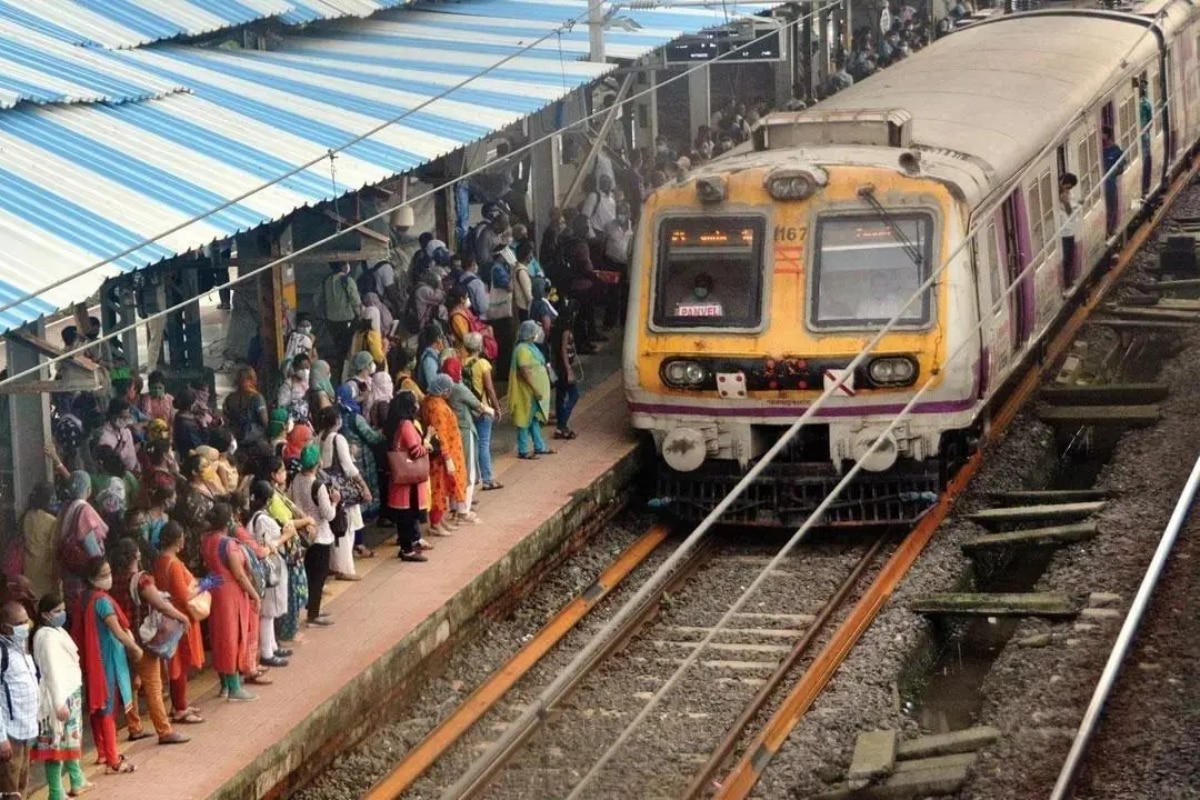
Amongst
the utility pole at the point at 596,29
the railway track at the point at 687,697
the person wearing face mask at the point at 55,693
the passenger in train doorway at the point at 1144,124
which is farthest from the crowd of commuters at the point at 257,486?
the passenger in train doorway at the point at 1144,124

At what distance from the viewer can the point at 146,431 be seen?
12492 millimetres

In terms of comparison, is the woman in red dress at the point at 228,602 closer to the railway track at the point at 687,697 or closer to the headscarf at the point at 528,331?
the railway track at the point at 687,697

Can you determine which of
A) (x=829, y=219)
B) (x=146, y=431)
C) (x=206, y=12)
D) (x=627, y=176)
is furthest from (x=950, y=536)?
(x=627, y=176)

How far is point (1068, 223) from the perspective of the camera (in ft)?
57.5

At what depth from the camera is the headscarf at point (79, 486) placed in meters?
10.8

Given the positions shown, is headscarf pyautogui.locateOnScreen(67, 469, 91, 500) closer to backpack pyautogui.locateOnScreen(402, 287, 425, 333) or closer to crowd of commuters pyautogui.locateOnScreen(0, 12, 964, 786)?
crowd of commuters pyautogui.locateOnScreen(0, 12, 964, 786)

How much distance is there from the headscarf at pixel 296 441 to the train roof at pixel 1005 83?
492 centimetres

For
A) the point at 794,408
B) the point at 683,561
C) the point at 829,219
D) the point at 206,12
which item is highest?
the point at 206,12

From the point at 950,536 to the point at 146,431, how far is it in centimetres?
528

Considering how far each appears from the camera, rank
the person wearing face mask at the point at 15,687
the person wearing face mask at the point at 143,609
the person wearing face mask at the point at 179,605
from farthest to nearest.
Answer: the person wearing face mask at the point at 179,605 → the person wearing face mask at the point at 143,609 → the person wearing face mask at the point at 15,687

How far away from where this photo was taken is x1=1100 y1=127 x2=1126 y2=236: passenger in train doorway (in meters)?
19.1

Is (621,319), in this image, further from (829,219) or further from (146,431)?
(146,431)

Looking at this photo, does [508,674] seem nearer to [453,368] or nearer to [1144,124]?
[453,368]

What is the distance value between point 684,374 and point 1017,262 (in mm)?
2728
